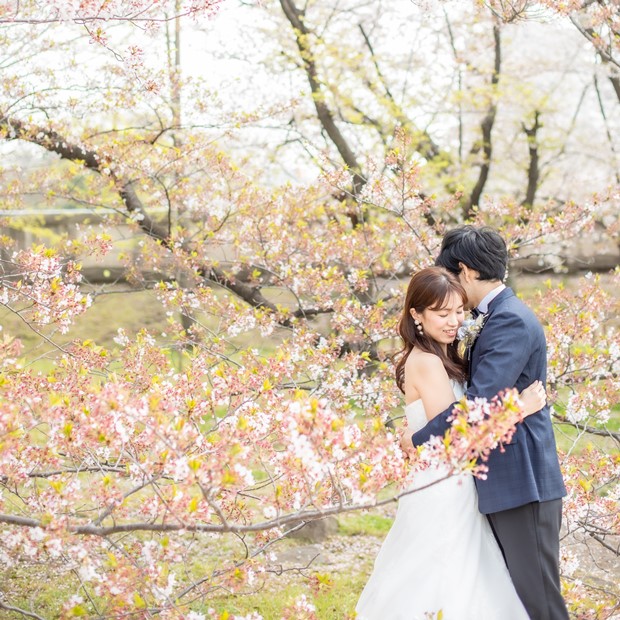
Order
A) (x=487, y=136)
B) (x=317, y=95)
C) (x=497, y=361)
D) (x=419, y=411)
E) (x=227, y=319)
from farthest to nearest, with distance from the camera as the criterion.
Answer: (x=487, y=136) → (x=317, y=95) → (x=227, y=319) → (x=419, y=411) → (x=497, y=361)

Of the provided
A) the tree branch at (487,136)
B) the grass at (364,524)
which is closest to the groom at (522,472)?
the grass at (364,524)

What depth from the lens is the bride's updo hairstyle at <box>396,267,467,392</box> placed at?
2756 millimetres

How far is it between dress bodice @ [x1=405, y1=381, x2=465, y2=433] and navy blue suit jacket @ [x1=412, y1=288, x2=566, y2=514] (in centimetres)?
14

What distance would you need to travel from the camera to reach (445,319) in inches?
109

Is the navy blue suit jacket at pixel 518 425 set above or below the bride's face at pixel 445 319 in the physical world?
below

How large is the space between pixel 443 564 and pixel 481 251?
3.78 feet

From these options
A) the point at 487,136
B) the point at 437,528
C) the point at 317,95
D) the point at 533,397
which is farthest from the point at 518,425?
the point at 487,136

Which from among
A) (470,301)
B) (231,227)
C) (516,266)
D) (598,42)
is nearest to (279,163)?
(516,266)

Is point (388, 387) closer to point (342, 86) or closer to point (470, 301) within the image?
point (470, 301)

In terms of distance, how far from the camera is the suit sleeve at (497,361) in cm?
253

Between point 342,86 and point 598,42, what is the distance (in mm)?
4589

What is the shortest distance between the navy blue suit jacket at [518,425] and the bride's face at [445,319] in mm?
108

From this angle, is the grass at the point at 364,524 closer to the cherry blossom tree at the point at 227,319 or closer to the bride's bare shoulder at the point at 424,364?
the cherry blossom tree at the point at 227,319

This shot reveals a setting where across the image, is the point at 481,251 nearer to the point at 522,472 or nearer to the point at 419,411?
the point at 419,411
